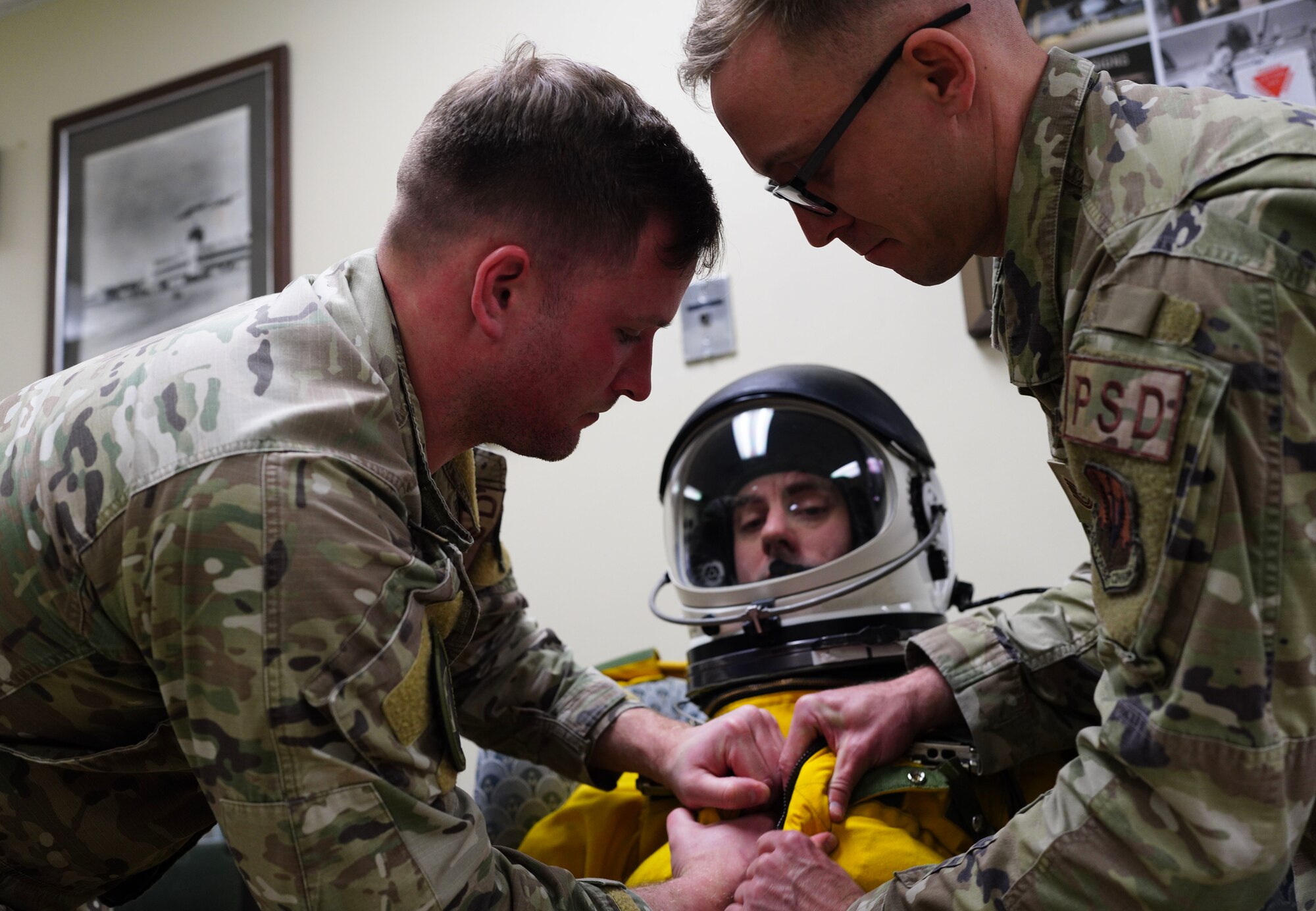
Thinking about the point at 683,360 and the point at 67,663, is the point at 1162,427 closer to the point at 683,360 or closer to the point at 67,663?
the point at 67,663

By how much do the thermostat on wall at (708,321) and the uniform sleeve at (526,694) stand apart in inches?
29.1

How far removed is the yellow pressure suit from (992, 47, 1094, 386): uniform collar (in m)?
0.52

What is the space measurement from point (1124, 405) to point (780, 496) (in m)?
0.77

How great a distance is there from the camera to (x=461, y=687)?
5.02 ft

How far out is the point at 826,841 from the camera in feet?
3.83

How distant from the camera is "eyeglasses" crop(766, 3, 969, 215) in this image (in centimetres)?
97

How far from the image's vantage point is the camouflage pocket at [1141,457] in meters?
0.76

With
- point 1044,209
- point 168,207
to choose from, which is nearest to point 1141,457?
point 1044,209

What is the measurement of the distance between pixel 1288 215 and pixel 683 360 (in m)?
1.44

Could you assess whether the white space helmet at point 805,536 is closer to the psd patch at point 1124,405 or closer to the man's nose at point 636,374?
the man's nose at point 636,374

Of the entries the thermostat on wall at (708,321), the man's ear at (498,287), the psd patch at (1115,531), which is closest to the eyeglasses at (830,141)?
the man's ear at (498,287)

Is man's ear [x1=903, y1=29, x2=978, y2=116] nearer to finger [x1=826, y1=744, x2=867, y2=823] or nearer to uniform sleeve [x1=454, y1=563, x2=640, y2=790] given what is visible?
finger [x1=826, y1=744, x2=867, y2=823]

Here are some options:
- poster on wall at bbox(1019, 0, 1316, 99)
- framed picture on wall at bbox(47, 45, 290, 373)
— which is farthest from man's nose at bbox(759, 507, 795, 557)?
framed picture on wall at bbox(47, 45, 290, 373)

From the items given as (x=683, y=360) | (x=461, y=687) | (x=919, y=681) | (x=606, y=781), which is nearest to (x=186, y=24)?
(x=683, y=360)
